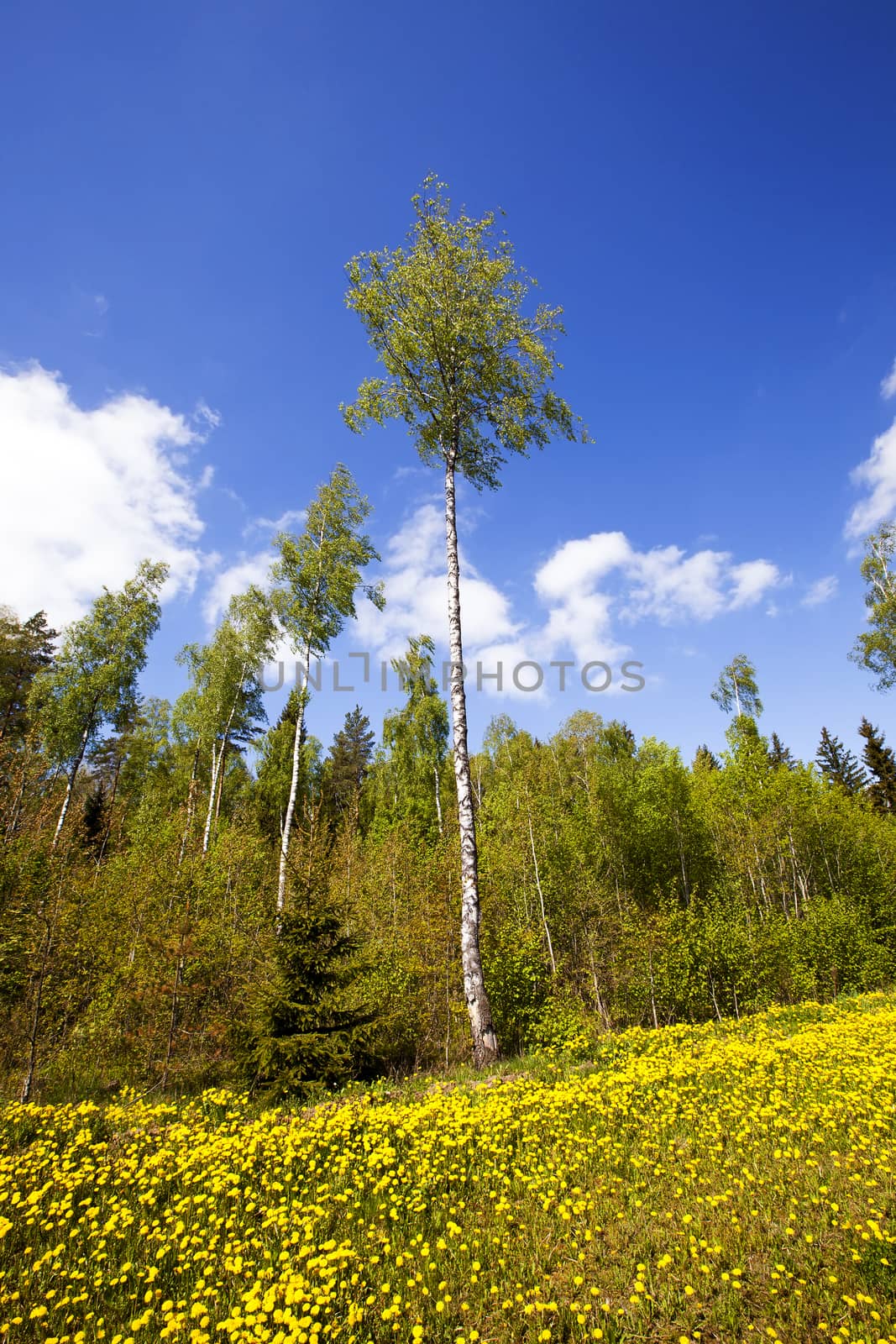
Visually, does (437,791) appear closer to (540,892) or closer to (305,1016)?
(540,892)

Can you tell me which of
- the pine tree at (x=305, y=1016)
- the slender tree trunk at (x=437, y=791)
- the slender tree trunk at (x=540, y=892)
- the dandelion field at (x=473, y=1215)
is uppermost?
the slender tree trunk at (x=437, y=791)

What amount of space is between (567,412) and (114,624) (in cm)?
1936

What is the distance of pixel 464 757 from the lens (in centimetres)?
1017

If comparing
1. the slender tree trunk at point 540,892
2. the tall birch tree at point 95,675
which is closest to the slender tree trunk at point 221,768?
the tall birch tree at point 95,675

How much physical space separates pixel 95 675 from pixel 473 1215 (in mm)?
22289

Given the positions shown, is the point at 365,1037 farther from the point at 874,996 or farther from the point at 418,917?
the point at 874,996

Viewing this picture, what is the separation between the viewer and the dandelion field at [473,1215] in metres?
3.31

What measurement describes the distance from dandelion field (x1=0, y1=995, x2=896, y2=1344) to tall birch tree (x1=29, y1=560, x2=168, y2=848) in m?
16.4

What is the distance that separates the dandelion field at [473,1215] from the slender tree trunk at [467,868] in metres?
1.37

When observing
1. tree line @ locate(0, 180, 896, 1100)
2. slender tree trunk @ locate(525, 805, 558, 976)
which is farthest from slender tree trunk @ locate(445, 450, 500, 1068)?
slender tree trunk @ locate(525, 805, 558, 976)

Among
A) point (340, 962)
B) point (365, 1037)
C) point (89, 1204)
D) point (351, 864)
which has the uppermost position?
point (351, 864)

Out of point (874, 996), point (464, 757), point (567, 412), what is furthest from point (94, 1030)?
point (874, 996)

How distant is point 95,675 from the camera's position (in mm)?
21328

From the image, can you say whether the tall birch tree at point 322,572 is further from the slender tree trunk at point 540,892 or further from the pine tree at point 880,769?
the pine tree at point 880,769
